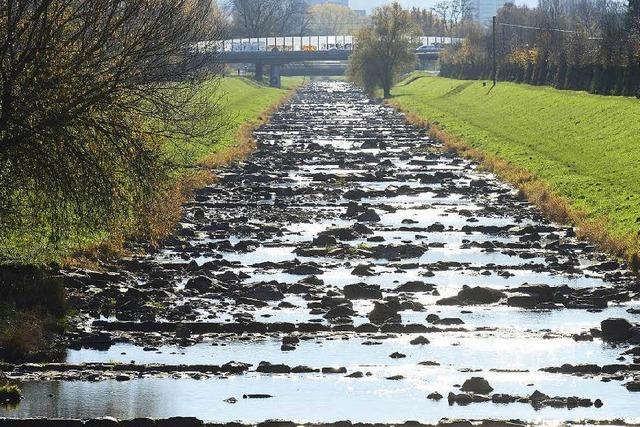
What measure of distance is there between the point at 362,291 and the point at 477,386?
28.1 ft

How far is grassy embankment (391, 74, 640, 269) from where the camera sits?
4056 centimetres

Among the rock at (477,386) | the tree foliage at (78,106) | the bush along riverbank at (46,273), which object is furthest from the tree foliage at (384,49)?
the rock at (477,386)

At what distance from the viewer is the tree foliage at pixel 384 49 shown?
150 meters

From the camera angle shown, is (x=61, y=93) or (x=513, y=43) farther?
(x=513, y=43)

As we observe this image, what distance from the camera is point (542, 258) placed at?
35.5 metres

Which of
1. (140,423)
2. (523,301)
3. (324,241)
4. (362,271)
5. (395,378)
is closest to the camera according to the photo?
(140,423)

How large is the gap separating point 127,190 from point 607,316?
10018mm

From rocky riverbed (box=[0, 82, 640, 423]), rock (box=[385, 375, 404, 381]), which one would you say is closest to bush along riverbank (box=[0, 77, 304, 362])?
rocky riverbed (box=[0, 82, 640, 423])

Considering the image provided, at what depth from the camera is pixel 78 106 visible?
2652 centimetres

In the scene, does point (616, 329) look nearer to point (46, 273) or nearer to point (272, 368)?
point (272, 368)

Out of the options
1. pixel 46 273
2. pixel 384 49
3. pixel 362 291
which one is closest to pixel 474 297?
pixel 362 291

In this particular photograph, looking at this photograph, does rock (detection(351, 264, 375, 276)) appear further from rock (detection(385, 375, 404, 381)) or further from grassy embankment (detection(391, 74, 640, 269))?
rock (detection(385, 375, 404, 381))

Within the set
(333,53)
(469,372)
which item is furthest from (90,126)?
(333,53)

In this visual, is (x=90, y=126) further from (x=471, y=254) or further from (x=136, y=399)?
(x=471, y=254)
